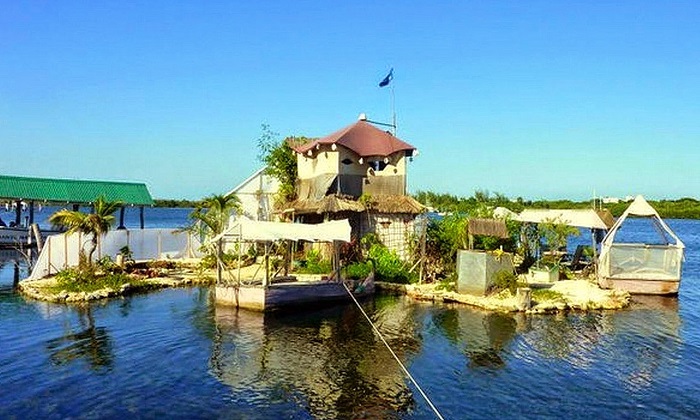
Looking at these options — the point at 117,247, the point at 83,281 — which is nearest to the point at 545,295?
the point at 83,281

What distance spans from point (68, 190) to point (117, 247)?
1457 cm

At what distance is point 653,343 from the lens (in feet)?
67.2

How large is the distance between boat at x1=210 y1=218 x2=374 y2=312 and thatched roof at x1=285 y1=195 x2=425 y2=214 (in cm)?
515

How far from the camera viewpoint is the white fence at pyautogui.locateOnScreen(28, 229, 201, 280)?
2919cm

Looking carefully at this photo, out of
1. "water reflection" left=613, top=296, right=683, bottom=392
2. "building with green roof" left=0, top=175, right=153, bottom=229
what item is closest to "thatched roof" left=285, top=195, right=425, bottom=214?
"water reflection" left=613, top=296, right=683, bottom=392

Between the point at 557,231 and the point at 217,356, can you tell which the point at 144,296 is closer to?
the point at 217,356

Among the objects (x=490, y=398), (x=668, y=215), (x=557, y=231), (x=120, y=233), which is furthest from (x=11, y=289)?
(x=668, y=215)

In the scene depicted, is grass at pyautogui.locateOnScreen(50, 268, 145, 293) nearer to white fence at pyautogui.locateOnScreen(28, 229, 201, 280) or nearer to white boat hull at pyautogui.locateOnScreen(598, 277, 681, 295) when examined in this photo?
white fence at pyautogui.locateOnScreen(28, 229, 201, 280)

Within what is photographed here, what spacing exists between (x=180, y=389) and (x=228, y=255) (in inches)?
821

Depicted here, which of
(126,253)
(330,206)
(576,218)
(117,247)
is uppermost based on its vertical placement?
(330,206)

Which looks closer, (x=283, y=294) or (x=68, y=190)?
(x=283, y=294)

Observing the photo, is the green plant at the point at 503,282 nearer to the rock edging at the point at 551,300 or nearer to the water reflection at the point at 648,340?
the rock edging at the point at 551,300

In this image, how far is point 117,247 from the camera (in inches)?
1287

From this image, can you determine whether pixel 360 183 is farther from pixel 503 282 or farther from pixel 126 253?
pixel 126 253
